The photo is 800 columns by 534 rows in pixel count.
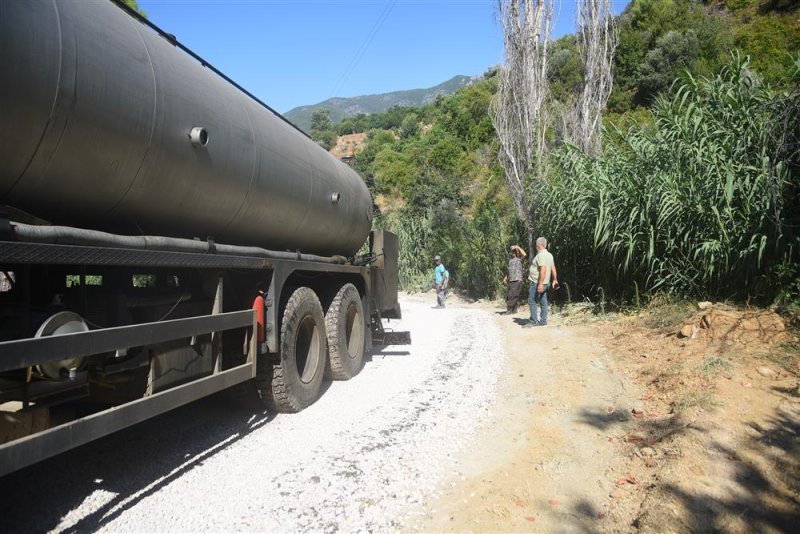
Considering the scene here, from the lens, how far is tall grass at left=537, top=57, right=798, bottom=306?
690 centimetres

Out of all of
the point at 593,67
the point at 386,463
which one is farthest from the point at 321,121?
the point at 386,463

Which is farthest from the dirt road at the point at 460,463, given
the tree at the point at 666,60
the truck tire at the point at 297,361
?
the tree at the point at 666,60

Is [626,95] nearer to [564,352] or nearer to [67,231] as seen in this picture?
[564,352]

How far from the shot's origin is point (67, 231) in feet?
8.77

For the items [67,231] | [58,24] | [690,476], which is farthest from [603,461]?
[58,24]

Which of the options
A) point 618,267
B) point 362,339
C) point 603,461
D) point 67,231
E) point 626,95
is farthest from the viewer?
point 626,95

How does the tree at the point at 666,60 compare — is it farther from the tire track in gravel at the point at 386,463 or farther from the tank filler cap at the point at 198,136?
the tank filler cap at the point at 198,136

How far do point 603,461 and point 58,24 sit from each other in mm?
4366

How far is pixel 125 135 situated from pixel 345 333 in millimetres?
3975

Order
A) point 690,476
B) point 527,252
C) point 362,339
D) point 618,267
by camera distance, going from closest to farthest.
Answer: point 690,476
point 362,339
point 618,267
point 527,252

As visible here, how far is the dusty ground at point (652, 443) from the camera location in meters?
3.06

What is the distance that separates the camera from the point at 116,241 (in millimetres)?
3025

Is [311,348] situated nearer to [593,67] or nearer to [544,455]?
[544,455]

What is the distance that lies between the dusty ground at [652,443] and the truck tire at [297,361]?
1.83 m
